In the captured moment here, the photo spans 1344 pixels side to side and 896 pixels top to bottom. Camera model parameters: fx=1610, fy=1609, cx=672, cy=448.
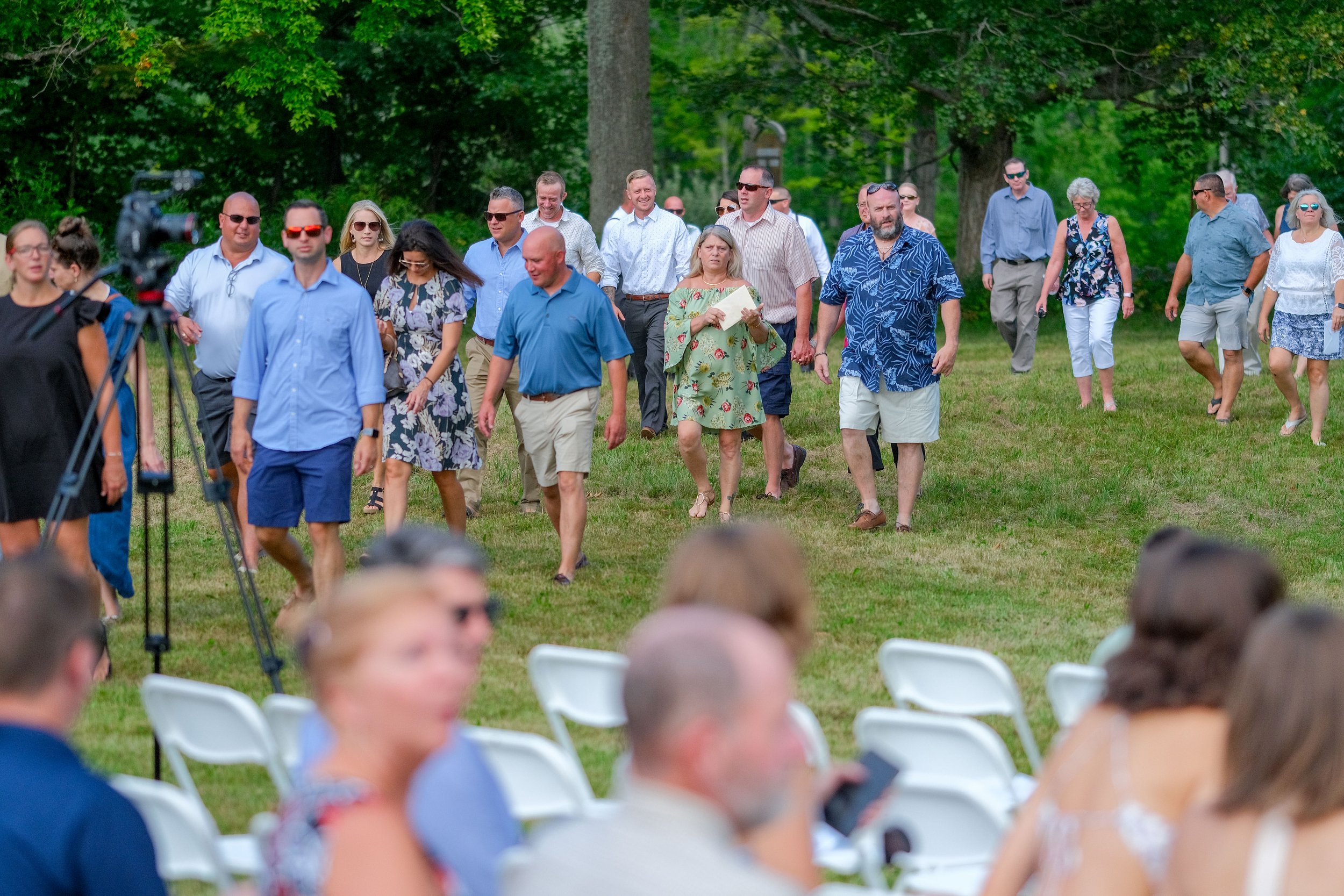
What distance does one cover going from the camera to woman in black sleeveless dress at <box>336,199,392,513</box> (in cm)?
926

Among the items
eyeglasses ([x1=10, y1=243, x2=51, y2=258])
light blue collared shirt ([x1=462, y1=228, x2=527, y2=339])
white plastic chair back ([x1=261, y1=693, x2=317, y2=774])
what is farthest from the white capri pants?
white plastic chair back ([x1=261, y1=693, x2=317, y2=774])

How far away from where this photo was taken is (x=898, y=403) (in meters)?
9.69

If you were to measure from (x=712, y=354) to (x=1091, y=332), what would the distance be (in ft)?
15.2

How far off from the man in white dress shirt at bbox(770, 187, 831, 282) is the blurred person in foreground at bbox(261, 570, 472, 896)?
9923 millimetres

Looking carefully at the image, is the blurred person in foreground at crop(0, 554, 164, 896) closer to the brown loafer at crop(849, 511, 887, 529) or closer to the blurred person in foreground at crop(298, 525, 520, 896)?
the blurred person in foreground at crop(298, 525, 520, 896)

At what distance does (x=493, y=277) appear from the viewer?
1033cm

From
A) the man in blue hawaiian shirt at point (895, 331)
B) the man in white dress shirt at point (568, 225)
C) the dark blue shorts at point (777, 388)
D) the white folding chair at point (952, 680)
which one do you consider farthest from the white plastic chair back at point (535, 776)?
the man in white dress shirt at point (568, 225)

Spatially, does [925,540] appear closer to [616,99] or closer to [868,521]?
[868,521]

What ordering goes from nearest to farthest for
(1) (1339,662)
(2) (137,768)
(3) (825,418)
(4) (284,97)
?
1. (1) (1339,662)
2. (2) (137,768)
3. (3) (825,418)
4. (4) (284,97)

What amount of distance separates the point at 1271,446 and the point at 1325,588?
3.65 meters

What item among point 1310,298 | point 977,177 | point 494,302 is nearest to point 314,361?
point 494,302

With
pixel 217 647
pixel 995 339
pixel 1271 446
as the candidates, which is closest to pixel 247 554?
pixel 217 647

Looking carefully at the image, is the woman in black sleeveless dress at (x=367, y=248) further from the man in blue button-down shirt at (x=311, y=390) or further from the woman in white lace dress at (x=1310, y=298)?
the woman in white lace dress at (x=1310, y=298)

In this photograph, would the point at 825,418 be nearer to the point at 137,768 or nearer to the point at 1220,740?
the point at 137,768
